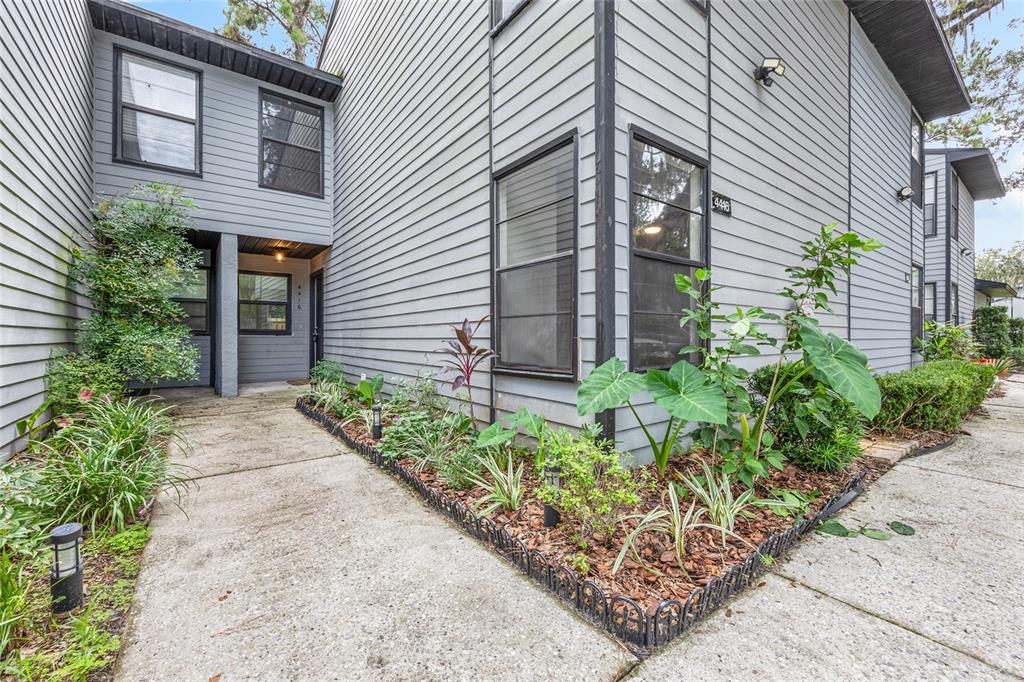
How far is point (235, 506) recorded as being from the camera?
291 cm

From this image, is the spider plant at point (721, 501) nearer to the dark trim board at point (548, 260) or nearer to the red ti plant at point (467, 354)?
the dark trim board at point (548, 260)

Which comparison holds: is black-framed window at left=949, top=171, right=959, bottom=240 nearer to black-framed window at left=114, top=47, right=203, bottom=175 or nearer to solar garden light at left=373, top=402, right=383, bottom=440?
solar garden light at left=373, top=402, right=383, bottom=440

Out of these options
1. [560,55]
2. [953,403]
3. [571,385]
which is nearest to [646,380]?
[571,385]

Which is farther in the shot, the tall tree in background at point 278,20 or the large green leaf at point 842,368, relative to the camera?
the tall tree in background at point 278,20

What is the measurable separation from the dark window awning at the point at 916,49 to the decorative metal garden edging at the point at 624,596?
23.0 ft

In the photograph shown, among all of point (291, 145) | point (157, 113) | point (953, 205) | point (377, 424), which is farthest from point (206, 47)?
point (953, 205)

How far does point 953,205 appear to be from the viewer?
448 inches

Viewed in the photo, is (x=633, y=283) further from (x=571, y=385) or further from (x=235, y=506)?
(x=235, y=506)

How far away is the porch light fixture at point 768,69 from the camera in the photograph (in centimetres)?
414

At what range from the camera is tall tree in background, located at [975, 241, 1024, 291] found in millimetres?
28469

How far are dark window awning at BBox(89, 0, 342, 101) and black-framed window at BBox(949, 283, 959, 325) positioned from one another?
15.5 metres

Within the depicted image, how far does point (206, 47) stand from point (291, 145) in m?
1.63

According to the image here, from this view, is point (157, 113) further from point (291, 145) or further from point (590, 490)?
point (590, 490)

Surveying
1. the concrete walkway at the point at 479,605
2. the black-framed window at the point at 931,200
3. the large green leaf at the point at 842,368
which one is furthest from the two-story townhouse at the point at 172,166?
the black-framed window at the point at 931,200
